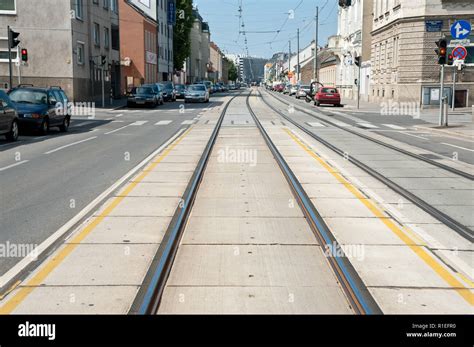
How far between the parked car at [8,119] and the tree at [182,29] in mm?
66875

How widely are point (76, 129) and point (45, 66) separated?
16884mm

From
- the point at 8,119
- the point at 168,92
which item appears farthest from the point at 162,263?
the point at 168,92

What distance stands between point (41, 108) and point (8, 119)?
261cm

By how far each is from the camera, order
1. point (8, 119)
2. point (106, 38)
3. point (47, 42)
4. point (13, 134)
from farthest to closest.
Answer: point (106, 38)
point (47, 42)
point (13, 134)
point (8, 119)

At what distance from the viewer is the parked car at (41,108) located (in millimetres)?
20266

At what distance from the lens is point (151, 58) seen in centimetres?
6981

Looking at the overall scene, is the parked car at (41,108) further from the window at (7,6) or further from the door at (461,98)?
the door at (461,98)

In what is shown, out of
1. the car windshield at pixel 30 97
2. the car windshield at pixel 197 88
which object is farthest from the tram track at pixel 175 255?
the car windshield at pixel 197 88

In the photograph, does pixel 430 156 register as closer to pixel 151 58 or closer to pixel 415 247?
pixel 415 247

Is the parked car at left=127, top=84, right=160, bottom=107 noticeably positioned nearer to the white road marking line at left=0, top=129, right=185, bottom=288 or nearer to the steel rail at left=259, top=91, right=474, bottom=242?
the steel rail at left=259, top=91, right=474, bottom=242

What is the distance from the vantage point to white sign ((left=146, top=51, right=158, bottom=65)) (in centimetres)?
6778

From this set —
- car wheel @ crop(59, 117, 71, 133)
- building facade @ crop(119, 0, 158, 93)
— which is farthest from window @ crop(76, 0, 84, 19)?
building facade @ crop(119, 0, 158, 93)

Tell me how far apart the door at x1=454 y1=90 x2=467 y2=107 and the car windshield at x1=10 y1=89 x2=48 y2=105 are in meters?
30.1
